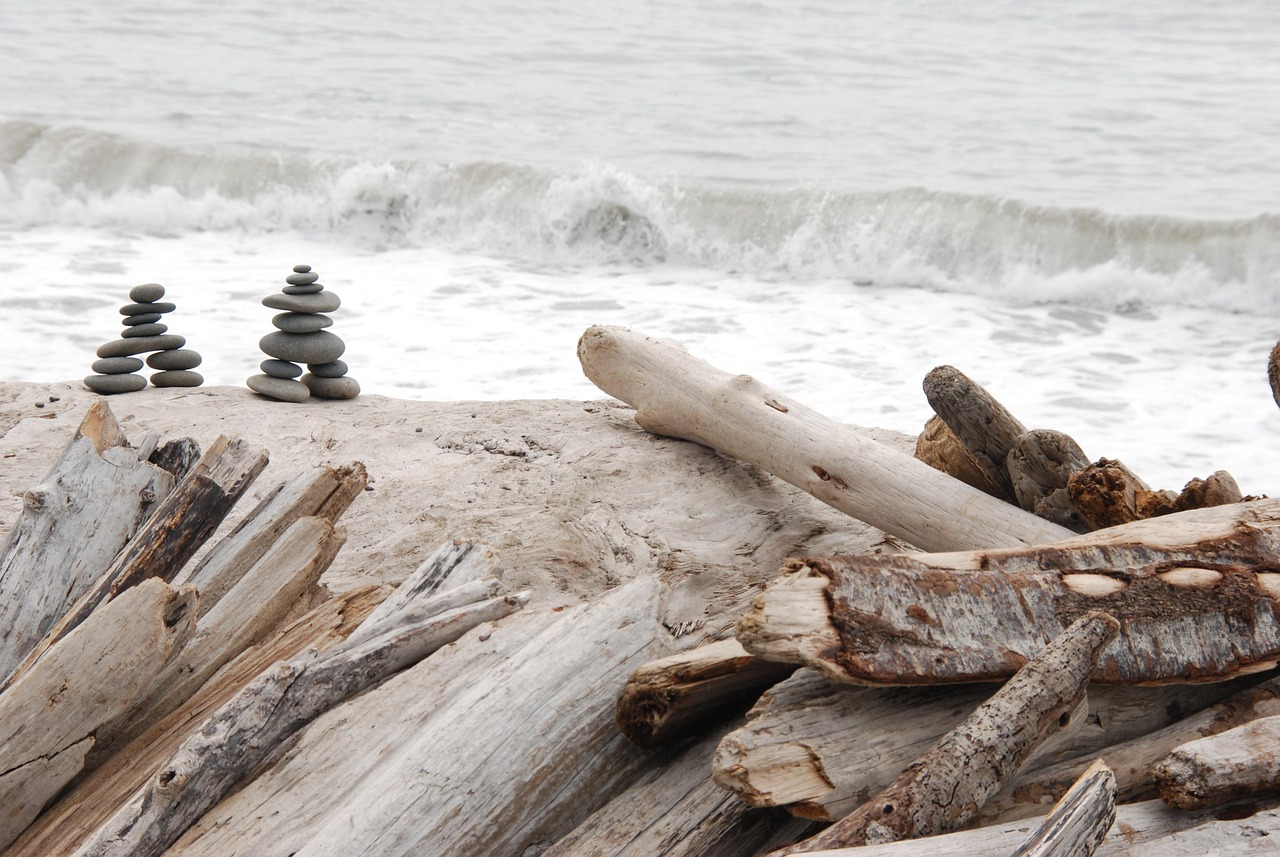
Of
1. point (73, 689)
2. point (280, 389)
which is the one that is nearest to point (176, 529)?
point (73, 689)

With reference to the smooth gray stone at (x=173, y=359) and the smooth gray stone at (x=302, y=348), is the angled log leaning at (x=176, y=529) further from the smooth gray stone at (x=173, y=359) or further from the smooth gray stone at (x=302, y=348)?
the smooth gray stone at (x=173, y=359)

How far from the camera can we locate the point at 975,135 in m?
13.2

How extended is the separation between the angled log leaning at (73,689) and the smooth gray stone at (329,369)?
2.94 metres

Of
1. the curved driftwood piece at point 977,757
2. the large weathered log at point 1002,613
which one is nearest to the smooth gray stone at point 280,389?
the large weathered log at point 1002,613

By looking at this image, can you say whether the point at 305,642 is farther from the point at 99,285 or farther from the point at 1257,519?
the point at 99,285

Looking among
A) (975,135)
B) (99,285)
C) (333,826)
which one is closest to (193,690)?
(333,826)

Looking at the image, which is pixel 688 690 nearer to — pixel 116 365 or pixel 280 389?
pixel 280 389

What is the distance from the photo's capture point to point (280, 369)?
536 centimetres

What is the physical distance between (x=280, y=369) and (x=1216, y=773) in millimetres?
4422

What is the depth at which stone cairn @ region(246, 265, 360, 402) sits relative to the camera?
532cm

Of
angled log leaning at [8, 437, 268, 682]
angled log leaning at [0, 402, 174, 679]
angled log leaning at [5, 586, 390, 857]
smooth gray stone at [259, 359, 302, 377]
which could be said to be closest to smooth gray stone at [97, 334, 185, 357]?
smooth gray stone at [259, 359, 302, 377]

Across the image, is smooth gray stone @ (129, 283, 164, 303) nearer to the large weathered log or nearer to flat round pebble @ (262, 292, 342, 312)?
flat round pebble @ (262, 292, 342, 312)

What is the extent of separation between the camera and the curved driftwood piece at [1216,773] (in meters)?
1.91

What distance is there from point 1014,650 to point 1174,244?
892 cm
